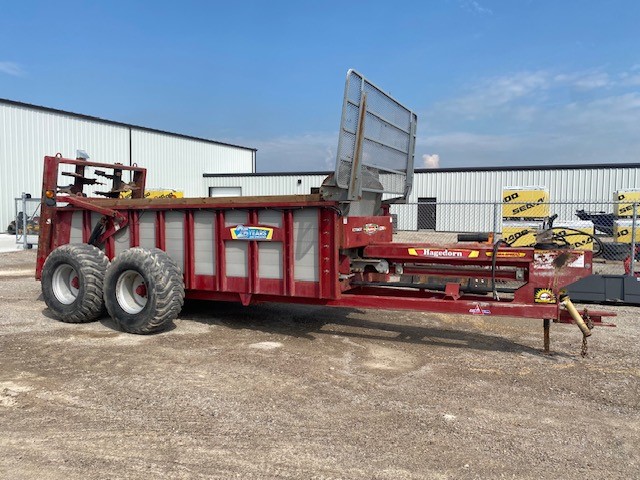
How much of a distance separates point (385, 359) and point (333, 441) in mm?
2067

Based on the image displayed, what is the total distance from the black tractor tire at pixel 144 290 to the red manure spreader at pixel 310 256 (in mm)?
15

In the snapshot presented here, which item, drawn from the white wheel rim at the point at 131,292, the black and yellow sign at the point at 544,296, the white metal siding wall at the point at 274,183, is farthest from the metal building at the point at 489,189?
the white wheel rim at the point at 131,292

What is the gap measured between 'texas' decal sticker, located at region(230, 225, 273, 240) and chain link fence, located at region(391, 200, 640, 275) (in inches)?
110

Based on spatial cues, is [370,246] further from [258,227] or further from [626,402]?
[626,402]

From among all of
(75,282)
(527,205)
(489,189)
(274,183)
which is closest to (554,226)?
(527,205)

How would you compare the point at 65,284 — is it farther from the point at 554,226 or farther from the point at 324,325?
the point at 554,226

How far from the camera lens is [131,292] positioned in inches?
273

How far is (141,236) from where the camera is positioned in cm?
734

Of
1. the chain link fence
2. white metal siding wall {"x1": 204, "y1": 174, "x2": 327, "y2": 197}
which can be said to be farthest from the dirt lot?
white metal siding wall {"x1": 204, "y1": 174, "x2": 327, "y2": 197}

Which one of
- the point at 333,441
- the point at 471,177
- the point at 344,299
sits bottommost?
the point at 333,441

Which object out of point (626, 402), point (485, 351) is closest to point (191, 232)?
point (485, 351)

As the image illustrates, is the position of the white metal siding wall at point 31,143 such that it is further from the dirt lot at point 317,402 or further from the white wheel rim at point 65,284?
the dirt lot at point 317,402

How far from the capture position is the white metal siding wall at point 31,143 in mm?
27016

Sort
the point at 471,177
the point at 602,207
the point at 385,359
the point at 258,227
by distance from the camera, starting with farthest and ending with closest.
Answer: the point at 471,177
the point at 602,207
the point at 258,227
the point at 385,359
